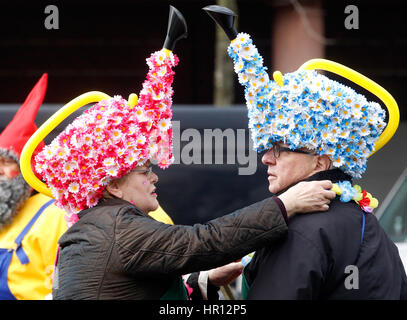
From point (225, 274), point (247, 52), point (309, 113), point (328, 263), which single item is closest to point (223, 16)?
point (247, 52)

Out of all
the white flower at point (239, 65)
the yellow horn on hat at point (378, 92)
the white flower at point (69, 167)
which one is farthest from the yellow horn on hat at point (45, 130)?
the yellow horn on hat at point (378, 92)

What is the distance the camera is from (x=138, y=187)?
9.50 feet

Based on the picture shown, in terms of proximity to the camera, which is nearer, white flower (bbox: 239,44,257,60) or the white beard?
white flower (bbox: 239,44,257,60)

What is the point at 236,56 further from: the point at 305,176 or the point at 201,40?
the point at 201,40

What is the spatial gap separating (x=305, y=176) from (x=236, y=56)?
0.55 metres

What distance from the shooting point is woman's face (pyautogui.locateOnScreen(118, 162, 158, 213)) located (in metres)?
2.88

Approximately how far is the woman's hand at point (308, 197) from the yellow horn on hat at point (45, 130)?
0.97 metres

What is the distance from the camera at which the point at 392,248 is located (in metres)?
2.76

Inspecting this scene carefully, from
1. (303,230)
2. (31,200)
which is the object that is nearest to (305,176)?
(303,230)

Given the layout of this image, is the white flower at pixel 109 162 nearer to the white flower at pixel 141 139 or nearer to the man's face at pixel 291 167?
the white flower at pixel 141 139

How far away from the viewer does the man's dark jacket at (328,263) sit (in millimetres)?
2484

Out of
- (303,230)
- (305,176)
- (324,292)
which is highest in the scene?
(305,176)

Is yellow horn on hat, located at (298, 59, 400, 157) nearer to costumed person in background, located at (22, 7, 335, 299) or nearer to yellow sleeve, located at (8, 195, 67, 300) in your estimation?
costumed person in background, located at (22, 7, 335, 299)

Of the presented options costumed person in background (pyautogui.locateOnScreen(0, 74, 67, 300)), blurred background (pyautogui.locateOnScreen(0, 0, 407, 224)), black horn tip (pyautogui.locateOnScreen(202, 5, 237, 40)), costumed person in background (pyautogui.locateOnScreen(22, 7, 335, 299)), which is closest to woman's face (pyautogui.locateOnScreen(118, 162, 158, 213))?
costumed person in background (pyautogui.locateOnScreen(22, 7, 335, 299))
